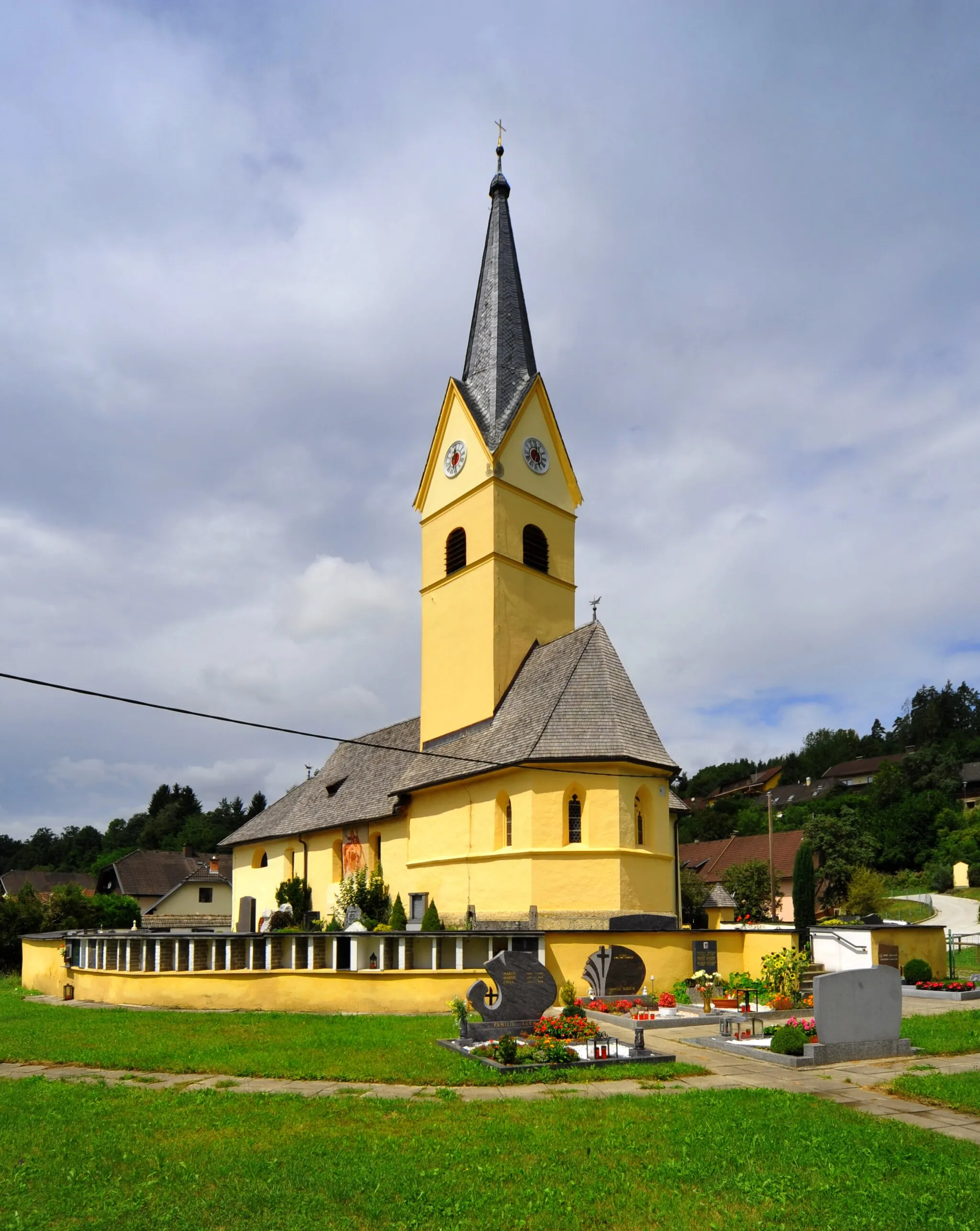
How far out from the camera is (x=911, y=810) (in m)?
74.9

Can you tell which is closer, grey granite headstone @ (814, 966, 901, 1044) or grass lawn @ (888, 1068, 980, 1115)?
grass lawn @ (888, 1068, 980, 1115)

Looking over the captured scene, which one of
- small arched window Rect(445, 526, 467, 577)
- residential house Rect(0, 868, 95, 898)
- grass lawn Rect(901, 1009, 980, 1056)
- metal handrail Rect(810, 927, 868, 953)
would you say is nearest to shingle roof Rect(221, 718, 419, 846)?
small arched window Rect(445, 526, 467, 577)

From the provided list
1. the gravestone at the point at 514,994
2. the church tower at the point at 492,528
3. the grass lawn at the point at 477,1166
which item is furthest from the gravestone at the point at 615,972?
the church tower at the point at 492,528

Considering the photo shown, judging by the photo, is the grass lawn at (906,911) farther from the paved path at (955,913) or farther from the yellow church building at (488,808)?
the yellow church building at (488,808)

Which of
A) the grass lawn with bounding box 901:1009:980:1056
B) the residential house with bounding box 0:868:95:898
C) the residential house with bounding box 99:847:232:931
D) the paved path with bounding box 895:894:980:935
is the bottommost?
the residential house with bounding box 0:868:95:898

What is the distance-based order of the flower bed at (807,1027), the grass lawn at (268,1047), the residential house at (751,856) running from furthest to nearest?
the residential house at (751,856) → the flower bed at (807,1027) → the grass lawn at (268,1047)

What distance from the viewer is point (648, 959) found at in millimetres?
22594

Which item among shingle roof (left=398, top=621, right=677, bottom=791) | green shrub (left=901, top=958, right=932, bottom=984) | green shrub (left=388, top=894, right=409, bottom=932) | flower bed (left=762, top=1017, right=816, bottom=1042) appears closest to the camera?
flower bed (left=762, top=1017, right=816, bottom=1042)

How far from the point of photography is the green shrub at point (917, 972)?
23438 millimetres

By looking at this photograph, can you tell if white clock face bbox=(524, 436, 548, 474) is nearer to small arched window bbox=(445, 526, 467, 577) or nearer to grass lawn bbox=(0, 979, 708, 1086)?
small arched window bbox=(445, 526, 467, 577)

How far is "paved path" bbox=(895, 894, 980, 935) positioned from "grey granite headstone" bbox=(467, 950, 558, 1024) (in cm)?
3093

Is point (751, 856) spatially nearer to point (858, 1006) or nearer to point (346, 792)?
point (346, 792)

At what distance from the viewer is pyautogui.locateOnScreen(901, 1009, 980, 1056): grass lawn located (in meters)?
14.7

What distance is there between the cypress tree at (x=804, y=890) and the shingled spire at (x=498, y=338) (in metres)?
16.9
